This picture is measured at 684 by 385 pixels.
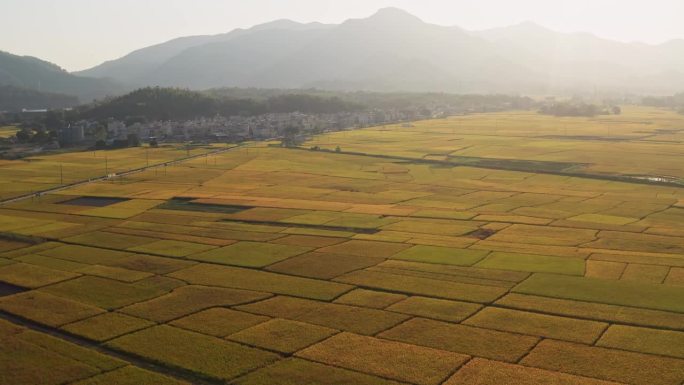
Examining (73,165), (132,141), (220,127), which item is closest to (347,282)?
(73,165)

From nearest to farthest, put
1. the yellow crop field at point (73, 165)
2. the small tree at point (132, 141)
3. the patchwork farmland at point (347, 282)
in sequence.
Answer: the patchwork farmland at point (347, 282)
the yellow crop field at point (73, 165)
the small tree at point (132, 141)

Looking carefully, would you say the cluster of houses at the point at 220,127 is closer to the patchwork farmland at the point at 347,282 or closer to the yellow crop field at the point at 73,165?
the yellow crop field at the point at 73,165

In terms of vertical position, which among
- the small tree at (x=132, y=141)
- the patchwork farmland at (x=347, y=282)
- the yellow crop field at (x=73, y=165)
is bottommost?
the patchwork farmland at (x=347, y=282)

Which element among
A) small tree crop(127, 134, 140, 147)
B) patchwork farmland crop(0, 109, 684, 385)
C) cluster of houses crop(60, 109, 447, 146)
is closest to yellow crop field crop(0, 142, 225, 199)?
patchwork farmland crop(0, 109, 684, 385)

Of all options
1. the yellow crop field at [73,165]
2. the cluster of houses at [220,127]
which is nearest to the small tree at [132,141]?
the cluster of houses at [220,127]

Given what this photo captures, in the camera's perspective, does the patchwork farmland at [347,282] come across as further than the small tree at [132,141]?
No

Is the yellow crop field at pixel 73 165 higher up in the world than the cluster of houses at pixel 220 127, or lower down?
lower down
